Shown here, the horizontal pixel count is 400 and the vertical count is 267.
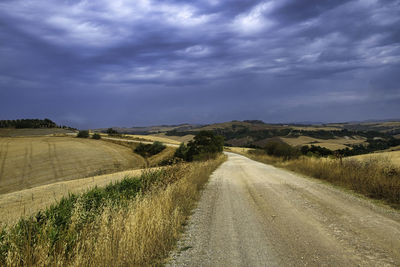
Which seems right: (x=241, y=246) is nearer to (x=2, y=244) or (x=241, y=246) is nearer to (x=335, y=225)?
(x=335, y=225)

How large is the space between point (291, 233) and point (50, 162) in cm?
3996

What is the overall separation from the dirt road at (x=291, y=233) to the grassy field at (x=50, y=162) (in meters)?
27.4

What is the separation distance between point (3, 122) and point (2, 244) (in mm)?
85808

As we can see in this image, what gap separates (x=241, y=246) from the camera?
15.9ft

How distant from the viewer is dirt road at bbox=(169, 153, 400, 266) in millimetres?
4305

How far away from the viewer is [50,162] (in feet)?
124

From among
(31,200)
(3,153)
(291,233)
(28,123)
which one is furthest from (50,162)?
(28,123)

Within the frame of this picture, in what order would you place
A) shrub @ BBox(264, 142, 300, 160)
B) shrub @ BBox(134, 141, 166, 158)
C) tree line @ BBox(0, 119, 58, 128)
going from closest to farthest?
shrub @ BBox(264, 142, 300, 160)
shrub @ BBox(134, 141, 166, 158)
tree line @ BBox(0, 119, 58, 128)

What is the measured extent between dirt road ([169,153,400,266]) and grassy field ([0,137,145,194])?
89.9 ft

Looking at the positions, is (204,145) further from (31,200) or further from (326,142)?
(326,142)

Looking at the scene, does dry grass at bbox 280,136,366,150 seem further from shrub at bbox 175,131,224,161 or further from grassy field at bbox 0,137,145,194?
grassy field at bbox 0,137,145,194

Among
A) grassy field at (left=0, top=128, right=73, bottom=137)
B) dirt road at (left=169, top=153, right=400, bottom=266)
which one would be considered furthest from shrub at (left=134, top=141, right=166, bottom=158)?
dirt road at (left=169, top=153, right=400, bottom=266)

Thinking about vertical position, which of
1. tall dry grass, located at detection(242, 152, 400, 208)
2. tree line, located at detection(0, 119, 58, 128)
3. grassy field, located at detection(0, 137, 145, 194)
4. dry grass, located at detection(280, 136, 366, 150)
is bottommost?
dry grass, located at detection(280, 136, 366, 150)

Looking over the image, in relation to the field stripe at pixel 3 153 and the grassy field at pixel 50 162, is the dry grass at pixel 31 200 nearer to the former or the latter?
the grassy field at pixel 50 162
